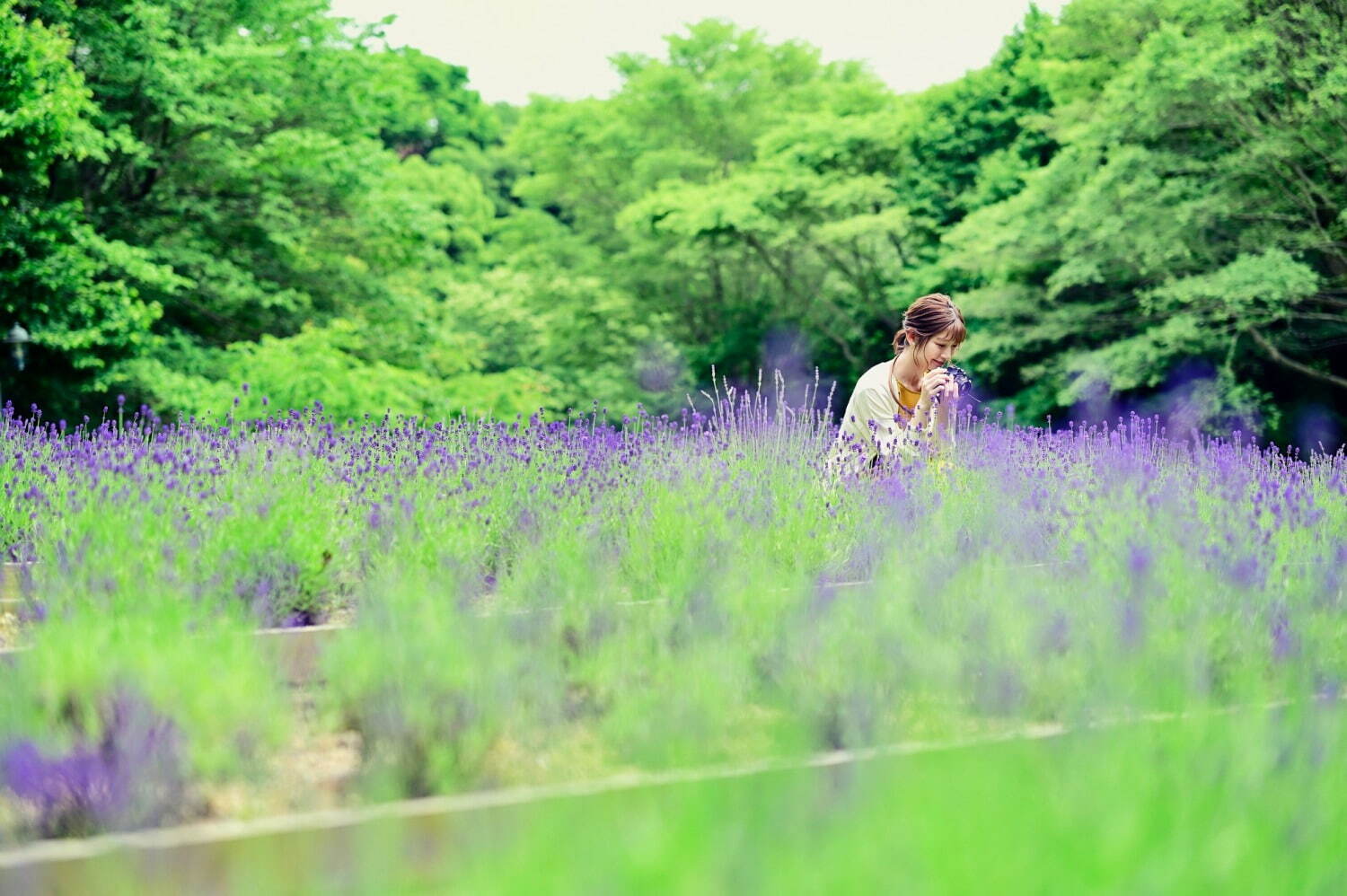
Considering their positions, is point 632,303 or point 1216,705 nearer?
point 1216,705

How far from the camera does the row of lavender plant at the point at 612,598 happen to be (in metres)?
2.61

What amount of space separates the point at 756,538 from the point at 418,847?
2.13m

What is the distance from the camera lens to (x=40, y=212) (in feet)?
46.5

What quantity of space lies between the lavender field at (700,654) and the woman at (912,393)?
24cm

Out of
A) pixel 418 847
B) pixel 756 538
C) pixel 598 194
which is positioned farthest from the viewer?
pixel 598 194

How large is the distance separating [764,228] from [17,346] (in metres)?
12.9

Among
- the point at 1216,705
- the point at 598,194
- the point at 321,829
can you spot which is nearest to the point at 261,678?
the point at 321,829

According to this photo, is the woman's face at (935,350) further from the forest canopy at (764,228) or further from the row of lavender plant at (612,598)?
the forest canopy at (764,228)

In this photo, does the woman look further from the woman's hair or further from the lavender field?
the lavender field

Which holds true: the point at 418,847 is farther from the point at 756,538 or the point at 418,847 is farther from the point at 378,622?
the point at 756,538

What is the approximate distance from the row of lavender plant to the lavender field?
1 centimetres

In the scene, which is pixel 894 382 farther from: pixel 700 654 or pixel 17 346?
pixel 17 346

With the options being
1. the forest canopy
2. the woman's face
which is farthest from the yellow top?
the forest canopy

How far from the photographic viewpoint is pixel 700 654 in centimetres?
297
